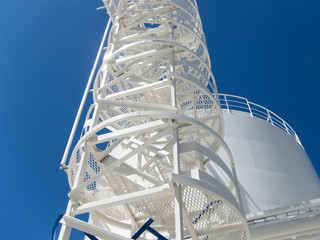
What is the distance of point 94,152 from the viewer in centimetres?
492

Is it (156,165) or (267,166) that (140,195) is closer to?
(156,165)

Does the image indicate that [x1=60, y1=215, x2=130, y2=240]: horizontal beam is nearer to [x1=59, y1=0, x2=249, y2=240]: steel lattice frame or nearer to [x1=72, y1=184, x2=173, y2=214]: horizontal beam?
[x1=59, y1=0, x2=249, y2=240]: steel lattice frame

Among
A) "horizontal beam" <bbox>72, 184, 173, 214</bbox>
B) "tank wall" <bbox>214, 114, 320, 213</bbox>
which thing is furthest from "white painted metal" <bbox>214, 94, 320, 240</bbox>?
"horizontal beam" <bbox>72, 184, 173, 214</bbox>

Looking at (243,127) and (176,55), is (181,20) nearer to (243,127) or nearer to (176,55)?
(176,55)

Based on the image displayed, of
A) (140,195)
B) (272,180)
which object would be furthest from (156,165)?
(272,180)

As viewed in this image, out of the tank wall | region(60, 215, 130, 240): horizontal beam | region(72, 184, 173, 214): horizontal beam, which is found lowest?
region(60, 215, 130, 240): horizontal beam

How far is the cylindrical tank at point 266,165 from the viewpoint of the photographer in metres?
7.95

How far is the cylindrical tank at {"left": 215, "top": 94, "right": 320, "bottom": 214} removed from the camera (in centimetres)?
795

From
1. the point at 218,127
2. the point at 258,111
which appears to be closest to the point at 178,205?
the point at 218,127

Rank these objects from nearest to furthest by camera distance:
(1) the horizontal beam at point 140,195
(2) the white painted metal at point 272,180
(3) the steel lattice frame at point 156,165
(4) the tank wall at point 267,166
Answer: (1) the horizontal beam at point 140,195 → (3) the steel lattice frame at point 156,165 → (2) the white painted metal at point 272,180 → (4) the tank wall at point 267,166

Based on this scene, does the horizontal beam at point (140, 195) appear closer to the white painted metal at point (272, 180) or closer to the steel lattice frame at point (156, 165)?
the steel lattice frame at point (156, 165)

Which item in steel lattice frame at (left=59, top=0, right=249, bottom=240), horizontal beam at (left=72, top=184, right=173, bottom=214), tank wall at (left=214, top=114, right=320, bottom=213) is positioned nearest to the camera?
horizontal beam at (left=72, top=184, right=173, bottom=214)

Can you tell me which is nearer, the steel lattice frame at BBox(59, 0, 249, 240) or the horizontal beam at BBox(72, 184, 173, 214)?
the horizontal beam at BBox(72, 184, 173, 214)

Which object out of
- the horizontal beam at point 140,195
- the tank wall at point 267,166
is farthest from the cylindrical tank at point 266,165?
the horizontal beam at point 140,195
